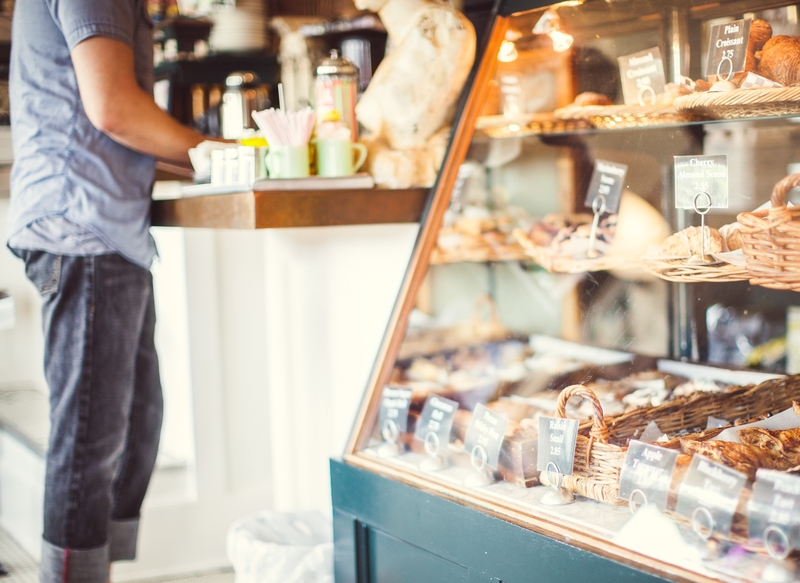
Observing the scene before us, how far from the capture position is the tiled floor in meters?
2.68

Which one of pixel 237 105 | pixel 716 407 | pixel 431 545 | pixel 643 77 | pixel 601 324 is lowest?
pixel 431 545

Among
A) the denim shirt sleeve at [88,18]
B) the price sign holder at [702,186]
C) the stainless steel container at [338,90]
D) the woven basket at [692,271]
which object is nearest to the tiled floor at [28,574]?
the stainless steel container at [338,90]

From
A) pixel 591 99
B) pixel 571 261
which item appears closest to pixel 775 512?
pixel 571 261

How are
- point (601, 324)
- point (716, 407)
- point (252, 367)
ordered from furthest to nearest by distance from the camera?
point (252, 367), point (601, 324), point (716, 407)

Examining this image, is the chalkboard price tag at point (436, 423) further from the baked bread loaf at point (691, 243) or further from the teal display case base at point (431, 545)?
the baked bread loaf at point (691, 243)

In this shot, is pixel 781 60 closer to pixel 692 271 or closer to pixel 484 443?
pixel 692 271

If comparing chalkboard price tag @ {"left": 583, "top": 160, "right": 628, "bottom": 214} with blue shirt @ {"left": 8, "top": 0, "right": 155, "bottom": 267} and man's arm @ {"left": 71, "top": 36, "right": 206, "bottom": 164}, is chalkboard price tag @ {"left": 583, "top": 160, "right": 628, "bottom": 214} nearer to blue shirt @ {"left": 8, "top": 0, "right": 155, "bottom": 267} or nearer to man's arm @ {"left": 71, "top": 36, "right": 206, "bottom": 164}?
man's arm @ {"left": 71, "top": 36, "right": 206, "bottom": 164}

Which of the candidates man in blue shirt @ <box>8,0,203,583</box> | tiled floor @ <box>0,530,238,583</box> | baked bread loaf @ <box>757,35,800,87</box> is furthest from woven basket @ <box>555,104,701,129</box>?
tiled floor @ <box>0,530,238,583</box>

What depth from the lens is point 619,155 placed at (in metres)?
1.55

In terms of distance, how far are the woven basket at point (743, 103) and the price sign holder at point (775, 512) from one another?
1.98ft

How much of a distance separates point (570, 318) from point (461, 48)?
26.9 inches

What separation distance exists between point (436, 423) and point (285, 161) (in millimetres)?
625

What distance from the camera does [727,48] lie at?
138 centimetres

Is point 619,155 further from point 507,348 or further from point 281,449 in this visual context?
point 281,449
